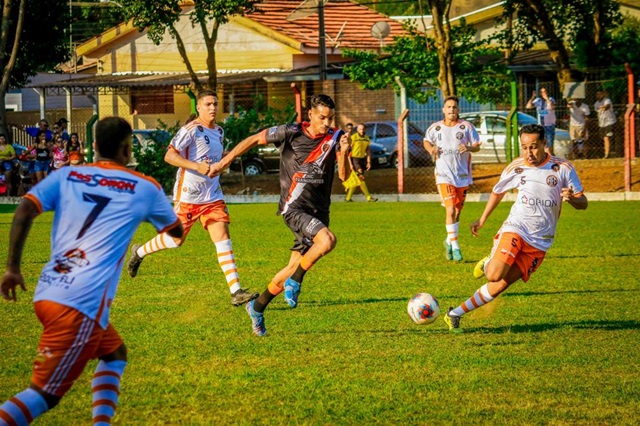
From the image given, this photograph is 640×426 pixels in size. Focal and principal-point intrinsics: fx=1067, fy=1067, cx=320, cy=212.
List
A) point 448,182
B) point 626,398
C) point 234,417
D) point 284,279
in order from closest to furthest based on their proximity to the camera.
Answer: point 234,417, point 626,398, point 284,279, point 448,182

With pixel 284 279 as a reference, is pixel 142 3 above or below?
above

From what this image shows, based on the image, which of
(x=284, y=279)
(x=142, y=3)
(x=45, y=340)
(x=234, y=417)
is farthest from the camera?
(x=142, y=3)

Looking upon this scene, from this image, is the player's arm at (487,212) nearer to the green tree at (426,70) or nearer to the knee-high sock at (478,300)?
the knee-high sock at (478,300)

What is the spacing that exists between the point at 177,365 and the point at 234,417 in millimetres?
1636

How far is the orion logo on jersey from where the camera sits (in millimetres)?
5390

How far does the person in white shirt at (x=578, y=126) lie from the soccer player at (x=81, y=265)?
915 inches

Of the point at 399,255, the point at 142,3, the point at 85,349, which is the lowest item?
the point at 399,255

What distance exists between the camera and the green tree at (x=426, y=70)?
108ft

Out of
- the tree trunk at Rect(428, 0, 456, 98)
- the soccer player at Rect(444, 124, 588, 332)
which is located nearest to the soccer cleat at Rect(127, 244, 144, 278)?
the soccer player at Rect(444, 124, 588, 332)

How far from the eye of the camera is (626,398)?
23.1ft

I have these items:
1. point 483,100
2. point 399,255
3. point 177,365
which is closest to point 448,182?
point 399,255

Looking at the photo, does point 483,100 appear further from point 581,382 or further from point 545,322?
point 581,382

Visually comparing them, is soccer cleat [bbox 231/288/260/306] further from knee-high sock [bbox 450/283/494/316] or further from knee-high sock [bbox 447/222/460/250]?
knee-high sock [bbox 447/222/460/250]

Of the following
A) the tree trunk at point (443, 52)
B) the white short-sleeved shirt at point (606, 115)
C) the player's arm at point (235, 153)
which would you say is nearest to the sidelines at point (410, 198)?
the white short-sleeved shirt at point (606, 115)
